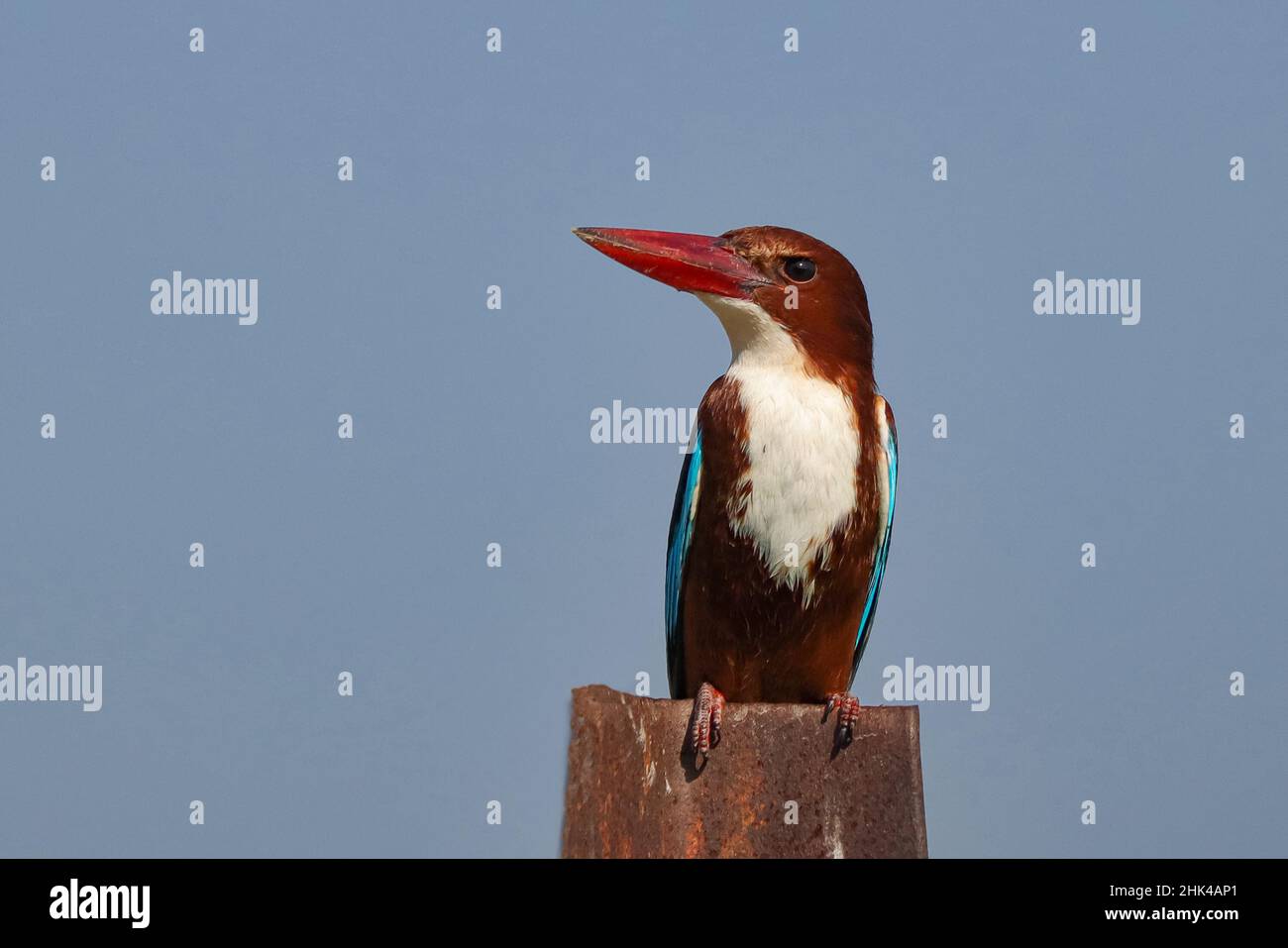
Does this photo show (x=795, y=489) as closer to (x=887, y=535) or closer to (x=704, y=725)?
(x=887, y=535)

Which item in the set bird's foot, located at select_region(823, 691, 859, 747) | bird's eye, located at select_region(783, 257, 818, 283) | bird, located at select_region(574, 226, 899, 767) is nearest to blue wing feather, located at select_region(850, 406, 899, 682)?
bird, located at select_region(574, 226, 899, 767)

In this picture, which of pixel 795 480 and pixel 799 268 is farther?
pixel 799 268

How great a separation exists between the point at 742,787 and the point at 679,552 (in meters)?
1.49

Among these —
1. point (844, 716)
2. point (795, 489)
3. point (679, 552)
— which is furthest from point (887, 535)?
point (844, 716)

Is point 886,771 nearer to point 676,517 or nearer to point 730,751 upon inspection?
point 730,751

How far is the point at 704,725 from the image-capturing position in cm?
514

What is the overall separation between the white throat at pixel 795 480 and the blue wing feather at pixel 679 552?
0.79ft

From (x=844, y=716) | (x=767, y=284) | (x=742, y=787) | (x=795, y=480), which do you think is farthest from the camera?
(x=767, y=284)

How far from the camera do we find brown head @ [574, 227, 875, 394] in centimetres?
630

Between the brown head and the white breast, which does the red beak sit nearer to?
the brown head

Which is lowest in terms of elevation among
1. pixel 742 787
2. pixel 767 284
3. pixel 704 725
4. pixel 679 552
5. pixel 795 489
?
pixel 742 787

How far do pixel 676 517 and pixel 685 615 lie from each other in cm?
40
